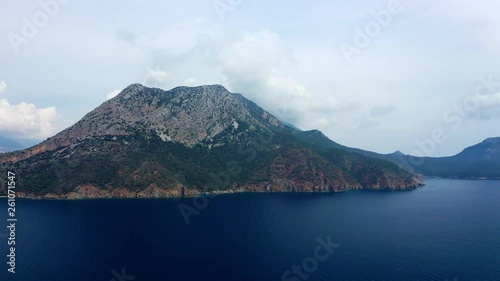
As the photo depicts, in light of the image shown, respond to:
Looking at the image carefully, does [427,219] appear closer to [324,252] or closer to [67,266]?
[324,252]

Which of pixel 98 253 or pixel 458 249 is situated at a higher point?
pixel 98 253

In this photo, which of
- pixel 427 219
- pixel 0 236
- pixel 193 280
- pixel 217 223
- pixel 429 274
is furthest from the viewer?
pixel 427 219

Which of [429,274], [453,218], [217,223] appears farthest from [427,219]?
[217,223]

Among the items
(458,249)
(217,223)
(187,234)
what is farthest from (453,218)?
(187,234)

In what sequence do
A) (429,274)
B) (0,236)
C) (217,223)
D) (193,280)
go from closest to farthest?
(193,280) → (429,274) → (0,236) → (217,223)

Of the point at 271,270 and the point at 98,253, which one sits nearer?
the point at 271,270

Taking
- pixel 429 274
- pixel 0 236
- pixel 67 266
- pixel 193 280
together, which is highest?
pixel 0 236
